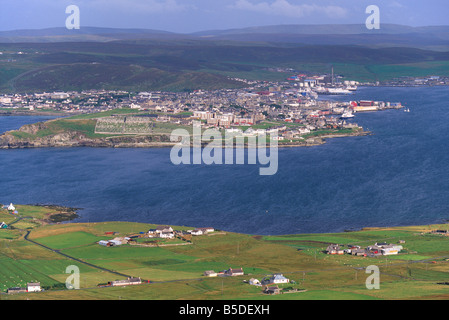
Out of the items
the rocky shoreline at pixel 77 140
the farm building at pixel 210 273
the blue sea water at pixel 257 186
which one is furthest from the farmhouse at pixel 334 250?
the rocky shoreline at pixel 77 140

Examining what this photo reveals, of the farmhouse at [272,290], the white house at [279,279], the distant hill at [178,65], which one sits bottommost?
the white house at [279,279]

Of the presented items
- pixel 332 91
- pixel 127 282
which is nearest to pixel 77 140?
pixel 127 282

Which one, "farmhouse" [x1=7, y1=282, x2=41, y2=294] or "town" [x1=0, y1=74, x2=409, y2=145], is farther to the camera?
"town" [x1=0, y1=74, x2=409, y2=145]

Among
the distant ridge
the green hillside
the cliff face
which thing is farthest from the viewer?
the distant ridge

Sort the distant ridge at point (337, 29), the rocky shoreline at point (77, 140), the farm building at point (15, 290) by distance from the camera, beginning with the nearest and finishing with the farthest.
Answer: the farm building at point (15, 290) < the rocky shoreline at point (77, 140) < the distant ridge at point (337, 29)

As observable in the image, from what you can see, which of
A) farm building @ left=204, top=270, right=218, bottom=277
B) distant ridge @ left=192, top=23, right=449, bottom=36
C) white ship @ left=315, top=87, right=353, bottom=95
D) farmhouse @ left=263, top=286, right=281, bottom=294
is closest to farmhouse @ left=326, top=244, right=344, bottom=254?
farm building @ left=204, top=270, right=218, bottom=277

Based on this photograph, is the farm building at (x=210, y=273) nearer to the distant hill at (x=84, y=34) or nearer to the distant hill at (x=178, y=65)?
the distant hill at (x=178, y=65)

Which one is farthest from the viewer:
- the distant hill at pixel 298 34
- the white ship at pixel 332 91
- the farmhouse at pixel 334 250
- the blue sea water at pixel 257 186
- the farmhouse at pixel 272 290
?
the distant hill at pixel 298 34

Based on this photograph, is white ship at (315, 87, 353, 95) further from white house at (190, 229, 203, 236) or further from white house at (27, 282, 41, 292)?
white house at (27, 282, 41, 292)
